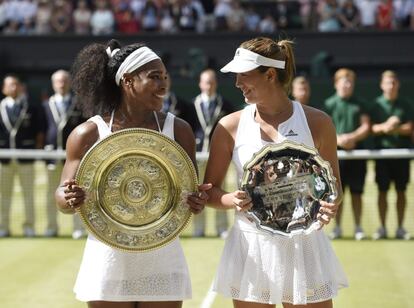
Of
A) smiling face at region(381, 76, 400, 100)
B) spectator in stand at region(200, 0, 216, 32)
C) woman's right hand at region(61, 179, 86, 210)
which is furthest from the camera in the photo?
spectator in stand at region(200, 0, 216, 32)

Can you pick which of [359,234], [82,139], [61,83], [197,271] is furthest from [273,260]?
[61,83]

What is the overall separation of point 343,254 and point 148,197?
18.5 ft

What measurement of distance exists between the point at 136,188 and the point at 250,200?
51 cm

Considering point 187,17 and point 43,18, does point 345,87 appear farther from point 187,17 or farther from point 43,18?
point 43,18

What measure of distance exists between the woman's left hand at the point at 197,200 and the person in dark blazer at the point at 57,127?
688cm

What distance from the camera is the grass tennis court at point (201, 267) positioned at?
25.3 feet

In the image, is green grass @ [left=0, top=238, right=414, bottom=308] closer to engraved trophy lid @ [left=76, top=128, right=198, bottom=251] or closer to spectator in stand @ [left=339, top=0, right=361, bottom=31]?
engraved trophy lid @ [left=76, top=128, right=198, bottom=251]

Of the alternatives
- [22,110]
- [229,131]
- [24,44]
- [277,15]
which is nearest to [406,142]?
[22,110]

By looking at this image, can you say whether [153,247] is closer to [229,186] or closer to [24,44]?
[229,186]

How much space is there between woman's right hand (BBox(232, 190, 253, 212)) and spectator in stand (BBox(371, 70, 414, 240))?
21.0 feet

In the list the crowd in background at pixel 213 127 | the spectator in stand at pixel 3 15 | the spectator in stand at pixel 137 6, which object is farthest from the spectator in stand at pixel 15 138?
the spectator in stand at pixel 3 15

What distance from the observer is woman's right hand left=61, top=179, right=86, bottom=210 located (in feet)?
13.7

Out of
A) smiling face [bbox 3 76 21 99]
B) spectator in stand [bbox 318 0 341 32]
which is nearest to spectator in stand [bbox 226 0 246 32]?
spectator in stand [bbox 318 0 341 32]

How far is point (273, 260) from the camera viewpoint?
4.43 metres
